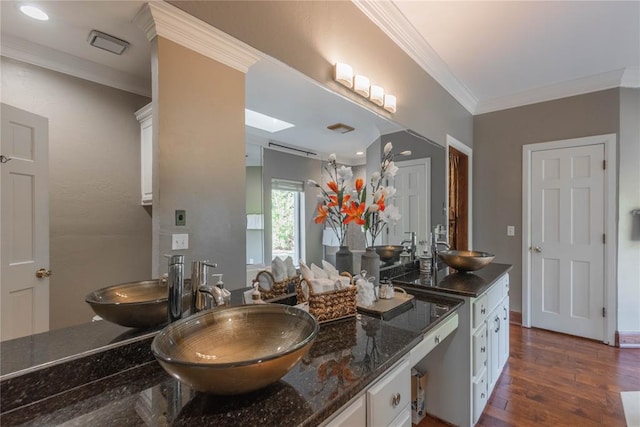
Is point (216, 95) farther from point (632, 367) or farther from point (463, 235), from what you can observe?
point (632, 367)

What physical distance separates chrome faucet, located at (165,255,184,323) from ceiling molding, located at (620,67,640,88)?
13.6ft

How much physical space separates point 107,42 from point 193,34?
0.33 meters

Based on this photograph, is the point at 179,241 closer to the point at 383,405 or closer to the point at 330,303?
the point at 330,303

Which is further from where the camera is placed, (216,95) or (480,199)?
(480,199)

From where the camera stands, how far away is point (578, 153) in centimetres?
313

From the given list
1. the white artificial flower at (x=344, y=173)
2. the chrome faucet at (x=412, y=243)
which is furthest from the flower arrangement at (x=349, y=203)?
the chrome faucet at (x=412, y=243)

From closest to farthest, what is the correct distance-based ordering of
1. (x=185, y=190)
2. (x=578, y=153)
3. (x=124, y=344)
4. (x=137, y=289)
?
(x=124, y=344) < (x=137, y=289) < (x=185, y=190) < (x=578, y=153)

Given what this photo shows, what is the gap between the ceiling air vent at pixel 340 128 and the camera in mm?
1734

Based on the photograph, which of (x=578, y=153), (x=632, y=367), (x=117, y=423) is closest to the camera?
(x=117, y=423)

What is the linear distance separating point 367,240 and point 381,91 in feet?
3.50

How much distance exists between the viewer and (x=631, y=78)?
2857mm

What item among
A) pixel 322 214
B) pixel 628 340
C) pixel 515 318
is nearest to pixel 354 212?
pixel 322 214

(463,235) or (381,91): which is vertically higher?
(381,91)

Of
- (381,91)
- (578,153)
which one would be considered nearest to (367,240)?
(381,91)
